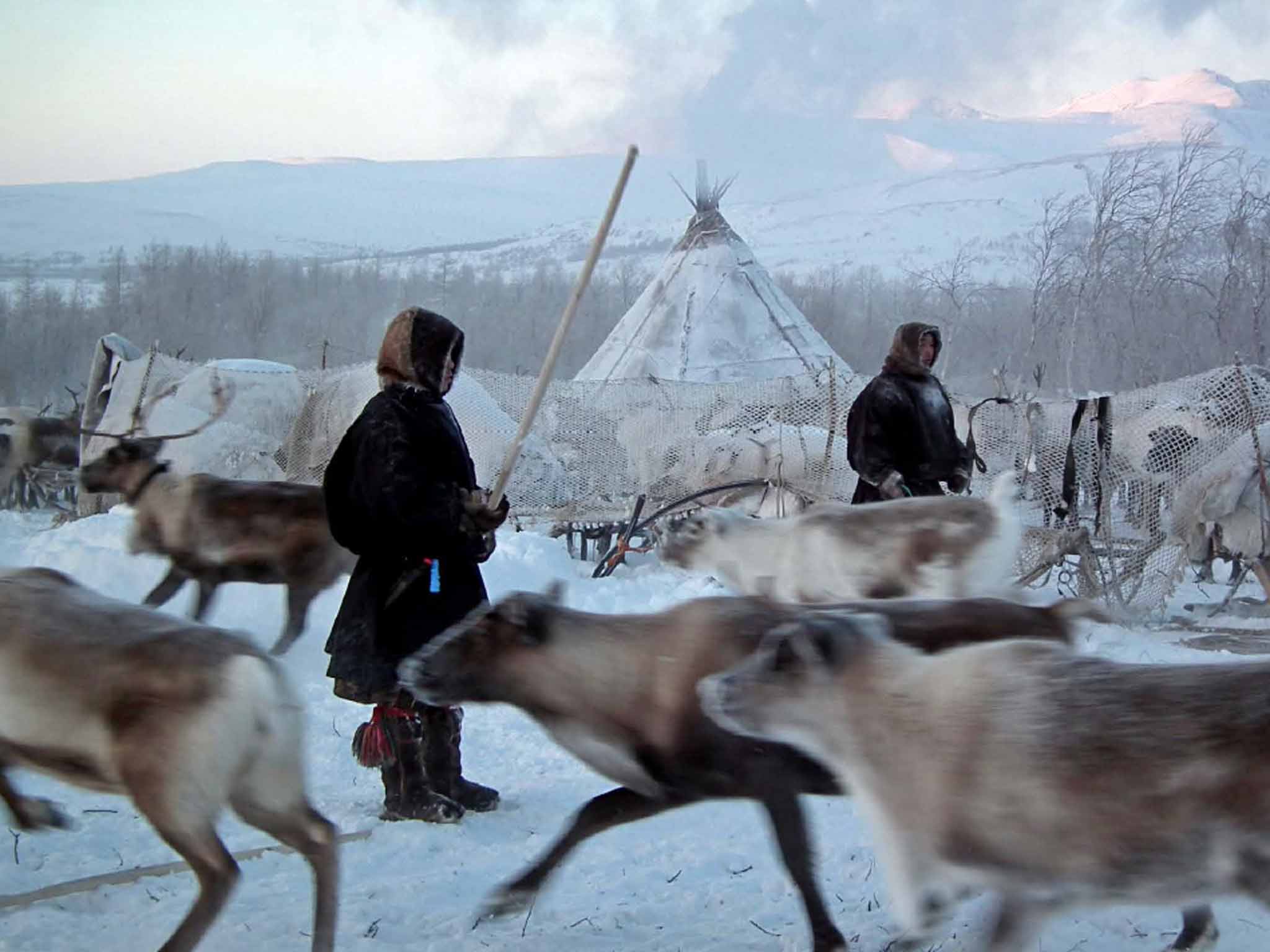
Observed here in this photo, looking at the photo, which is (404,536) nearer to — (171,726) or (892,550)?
(171,726)

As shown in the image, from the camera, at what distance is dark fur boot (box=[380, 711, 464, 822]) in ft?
14.6

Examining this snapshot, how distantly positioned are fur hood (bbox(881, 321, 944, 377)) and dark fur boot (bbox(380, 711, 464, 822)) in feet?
10.3

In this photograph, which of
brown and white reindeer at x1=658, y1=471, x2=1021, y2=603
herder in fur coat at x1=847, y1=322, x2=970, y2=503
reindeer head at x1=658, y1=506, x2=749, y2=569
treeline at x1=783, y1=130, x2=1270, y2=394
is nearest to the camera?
brown and white reindeer at x1=658, y1=471, x2=1021, y2=603

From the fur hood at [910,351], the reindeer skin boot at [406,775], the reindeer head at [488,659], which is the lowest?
the reindeer skin boot at [406,775]

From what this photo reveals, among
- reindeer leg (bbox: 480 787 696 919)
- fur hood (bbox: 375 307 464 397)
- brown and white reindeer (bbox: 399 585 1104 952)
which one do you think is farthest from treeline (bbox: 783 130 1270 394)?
reindeer leg (bbox: 480 787 696 919)

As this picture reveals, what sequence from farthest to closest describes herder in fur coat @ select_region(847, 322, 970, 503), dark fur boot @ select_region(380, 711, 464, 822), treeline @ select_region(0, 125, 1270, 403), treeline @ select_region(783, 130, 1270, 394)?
treeline @ select_region(0, 125, 1270, 403) < treeline @ select_region(783, 130, 1270, 394) < herder in fur coat @ select_region(847, 322, 970, 503) < dark fur boot @ select_region(380, 711, 464, 822)

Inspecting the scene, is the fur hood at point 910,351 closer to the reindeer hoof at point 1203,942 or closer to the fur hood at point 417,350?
the fur hood at point 417,350

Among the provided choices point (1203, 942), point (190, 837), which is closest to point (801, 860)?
point (1203, 942)

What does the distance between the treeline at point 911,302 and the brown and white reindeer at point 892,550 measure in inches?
290

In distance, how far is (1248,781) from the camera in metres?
2.31

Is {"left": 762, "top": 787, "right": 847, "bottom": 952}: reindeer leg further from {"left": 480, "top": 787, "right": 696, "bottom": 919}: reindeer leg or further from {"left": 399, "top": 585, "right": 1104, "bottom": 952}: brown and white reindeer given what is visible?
{"left": 480, "top": 787, "right": 696, "bottom": 919}: reindeer leg

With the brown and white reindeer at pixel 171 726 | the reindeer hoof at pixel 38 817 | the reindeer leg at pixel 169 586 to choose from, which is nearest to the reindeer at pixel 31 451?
the reindeer leg at pixel 169 586

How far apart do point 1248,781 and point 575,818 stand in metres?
1.85

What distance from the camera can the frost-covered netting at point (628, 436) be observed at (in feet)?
31.2
